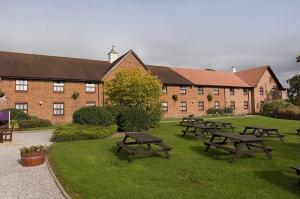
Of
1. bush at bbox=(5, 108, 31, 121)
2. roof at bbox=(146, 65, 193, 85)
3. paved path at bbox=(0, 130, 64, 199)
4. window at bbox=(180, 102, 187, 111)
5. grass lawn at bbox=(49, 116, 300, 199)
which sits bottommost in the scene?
paved path at bbox=(0, 130, 64, 199)

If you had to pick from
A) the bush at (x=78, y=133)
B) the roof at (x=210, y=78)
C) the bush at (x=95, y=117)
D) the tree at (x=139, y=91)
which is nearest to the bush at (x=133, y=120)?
the bush at (x=95, y=117)

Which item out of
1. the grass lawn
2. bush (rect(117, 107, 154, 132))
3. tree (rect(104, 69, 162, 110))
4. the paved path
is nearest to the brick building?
tree (rect(104, 69, 162, 110))

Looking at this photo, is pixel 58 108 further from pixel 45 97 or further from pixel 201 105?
pixel 201 105

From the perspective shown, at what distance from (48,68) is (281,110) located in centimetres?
2915

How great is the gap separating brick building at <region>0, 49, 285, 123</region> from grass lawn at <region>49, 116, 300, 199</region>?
2042 cm

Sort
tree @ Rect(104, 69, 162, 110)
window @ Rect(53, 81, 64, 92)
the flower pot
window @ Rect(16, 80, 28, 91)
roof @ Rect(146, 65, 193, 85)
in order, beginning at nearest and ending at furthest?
1. the flower pot
2. tree @ Rect(104, 69, 162, 110)
3. window @ Rect(16, 80, 28, 91)
4. window @ Rect(53, 81, 64, 92)
5. roof @ Rect(146, 65, 193, 85)

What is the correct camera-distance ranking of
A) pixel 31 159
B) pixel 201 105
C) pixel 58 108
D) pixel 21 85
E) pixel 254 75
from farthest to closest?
pixel 254 75 → pixel 201 105 → pixel 58 108 → pixel 21 85 → pixel 31 159

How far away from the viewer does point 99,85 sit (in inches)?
1383

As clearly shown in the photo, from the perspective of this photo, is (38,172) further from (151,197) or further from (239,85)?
(239,85)

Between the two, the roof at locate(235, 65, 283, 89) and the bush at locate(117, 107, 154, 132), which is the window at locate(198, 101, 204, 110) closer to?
the roof at locate(235, 65, 283, 89)

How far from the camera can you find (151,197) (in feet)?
21.9

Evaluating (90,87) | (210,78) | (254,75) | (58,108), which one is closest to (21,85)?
(58,108)

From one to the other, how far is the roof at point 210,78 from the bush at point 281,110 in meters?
6.27

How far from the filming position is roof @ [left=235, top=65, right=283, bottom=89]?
47.3 metres
